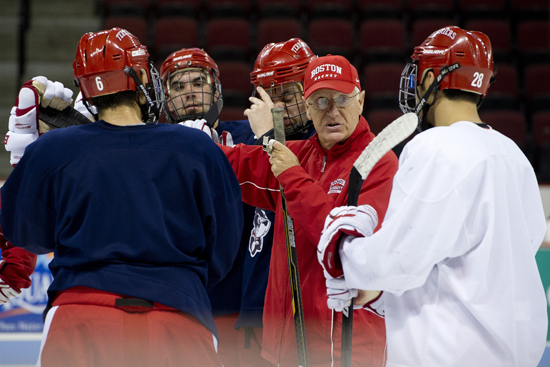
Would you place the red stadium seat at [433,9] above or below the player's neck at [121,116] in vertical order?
above

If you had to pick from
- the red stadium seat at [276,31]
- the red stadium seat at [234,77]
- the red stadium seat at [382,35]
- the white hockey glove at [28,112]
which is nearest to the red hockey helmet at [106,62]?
the white hockey glove at [28,112]

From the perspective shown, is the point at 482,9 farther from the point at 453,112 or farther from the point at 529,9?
the point at 453,112

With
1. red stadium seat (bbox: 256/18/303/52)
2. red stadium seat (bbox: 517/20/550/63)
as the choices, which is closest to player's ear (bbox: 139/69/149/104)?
red stadium seat (bbox: 256/18/303/52)

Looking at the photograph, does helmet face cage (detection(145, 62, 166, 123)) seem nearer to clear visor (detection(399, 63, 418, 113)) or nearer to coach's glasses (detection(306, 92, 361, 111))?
coach's glasses (detection(306, 92, 361, 111))

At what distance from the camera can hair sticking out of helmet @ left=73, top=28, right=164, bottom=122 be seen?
2.00m

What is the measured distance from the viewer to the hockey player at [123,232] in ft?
5.67

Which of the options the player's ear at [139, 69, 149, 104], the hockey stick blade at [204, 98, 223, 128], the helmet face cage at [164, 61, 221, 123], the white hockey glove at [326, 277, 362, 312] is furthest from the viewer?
the helmet face cage at [164, 61, 221, 123]

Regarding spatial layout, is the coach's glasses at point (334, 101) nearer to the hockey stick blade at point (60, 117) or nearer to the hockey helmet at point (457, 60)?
the hockey helmet at point (457, 60)

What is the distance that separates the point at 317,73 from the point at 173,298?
107 centimetres

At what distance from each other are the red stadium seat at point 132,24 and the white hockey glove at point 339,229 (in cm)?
698

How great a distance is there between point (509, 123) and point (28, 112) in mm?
5950

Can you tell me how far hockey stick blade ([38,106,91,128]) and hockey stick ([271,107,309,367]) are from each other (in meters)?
0.95

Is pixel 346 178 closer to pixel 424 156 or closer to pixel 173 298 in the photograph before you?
pixel 424 156

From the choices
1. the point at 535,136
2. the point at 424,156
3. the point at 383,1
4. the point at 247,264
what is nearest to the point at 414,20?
the point at 383,1
